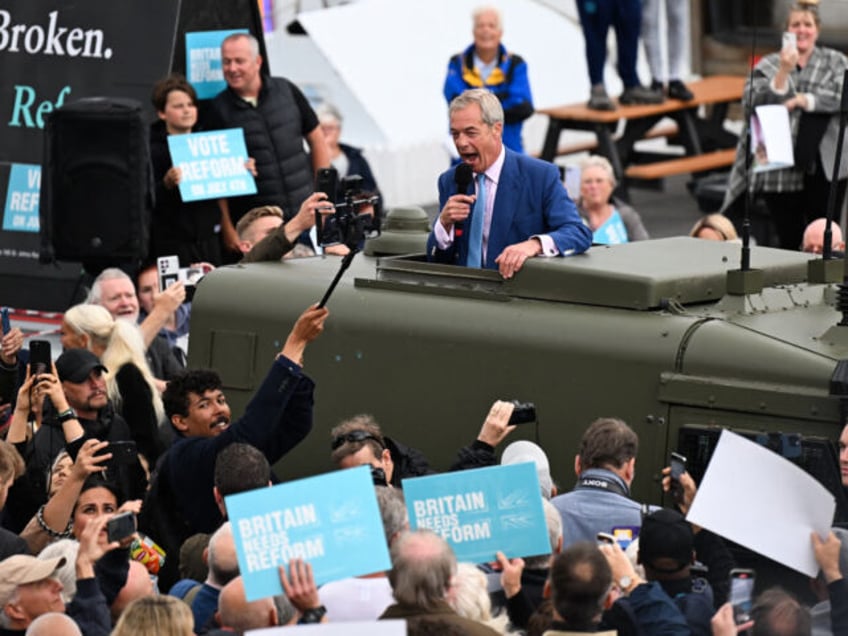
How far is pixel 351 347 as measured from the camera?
9672 mm

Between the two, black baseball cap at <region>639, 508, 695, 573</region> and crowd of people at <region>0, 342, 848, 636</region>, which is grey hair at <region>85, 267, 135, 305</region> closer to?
crowd of people at <region>0, 342, 848, 636</region>

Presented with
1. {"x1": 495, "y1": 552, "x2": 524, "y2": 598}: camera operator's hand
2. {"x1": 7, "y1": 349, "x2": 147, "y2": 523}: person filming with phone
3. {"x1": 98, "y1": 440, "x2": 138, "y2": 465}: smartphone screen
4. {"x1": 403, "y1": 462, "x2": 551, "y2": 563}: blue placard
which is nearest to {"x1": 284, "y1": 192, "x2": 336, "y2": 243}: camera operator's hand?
{"x1": 7, "y1": 349, "x2": 147, "y2": 523}: person filming with phone

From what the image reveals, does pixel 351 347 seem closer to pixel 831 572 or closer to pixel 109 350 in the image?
pixel 109 350

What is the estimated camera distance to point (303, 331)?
8570 millimetres

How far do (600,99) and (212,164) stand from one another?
528 cm

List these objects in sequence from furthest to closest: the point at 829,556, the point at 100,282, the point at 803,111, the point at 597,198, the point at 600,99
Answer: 1. the point at 600,99
2. the point at 803,111
3. the point at 597,198
4. the point at 100,282
5. the point at 829,556

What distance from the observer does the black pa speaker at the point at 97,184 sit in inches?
508

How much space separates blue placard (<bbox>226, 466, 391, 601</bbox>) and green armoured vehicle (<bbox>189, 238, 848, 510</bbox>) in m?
Result: 2.00

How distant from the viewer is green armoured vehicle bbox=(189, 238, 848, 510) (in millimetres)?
8750

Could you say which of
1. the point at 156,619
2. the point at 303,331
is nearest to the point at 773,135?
the point at 303,331

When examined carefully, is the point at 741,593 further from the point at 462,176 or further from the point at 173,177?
the point at 173,177

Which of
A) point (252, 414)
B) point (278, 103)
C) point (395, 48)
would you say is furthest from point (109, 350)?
point (395, 48)

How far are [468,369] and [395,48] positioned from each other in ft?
31.6

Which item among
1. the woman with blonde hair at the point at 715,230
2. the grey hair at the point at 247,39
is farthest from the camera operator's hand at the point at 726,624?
the grey hair at the point at 247,39
